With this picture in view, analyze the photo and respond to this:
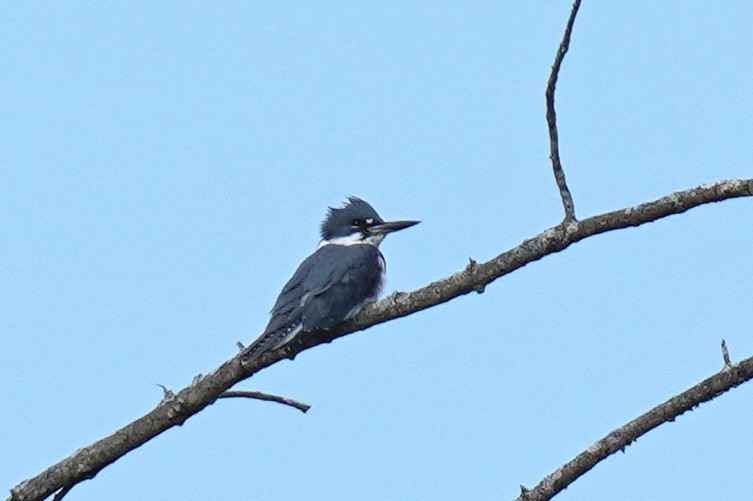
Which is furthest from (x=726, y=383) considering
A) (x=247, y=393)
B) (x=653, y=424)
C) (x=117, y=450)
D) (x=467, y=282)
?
(x=117, y=450)

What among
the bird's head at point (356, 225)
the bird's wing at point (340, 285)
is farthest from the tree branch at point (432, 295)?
the bird's head at point (356, 225)

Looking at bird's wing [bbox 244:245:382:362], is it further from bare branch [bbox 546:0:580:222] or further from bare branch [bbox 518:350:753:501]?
bare branch [bbox 518:350:753:501]

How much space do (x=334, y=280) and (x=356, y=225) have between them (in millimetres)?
1391

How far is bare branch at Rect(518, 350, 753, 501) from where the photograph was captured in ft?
11.3

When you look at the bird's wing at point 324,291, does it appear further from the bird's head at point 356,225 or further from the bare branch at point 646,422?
the bare branch at point 646,422

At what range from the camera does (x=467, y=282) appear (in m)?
3.76

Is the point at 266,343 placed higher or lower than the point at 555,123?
lower

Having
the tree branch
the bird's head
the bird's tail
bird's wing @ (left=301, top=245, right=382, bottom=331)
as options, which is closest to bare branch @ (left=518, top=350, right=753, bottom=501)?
the tree branch

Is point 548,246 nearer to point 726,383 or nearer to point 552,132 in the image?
point 552,132

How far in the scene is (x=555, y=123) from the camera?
147 inches

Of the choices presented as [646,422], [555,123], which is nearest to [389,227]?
[555,123]

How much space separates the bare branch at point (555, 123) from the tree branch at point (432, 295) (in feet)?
0.22

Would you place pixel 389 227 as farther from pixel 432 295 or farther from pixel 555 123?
pixel 555 123

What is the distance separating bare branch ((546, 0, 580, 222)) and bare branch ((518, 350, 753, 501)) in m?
0.60
